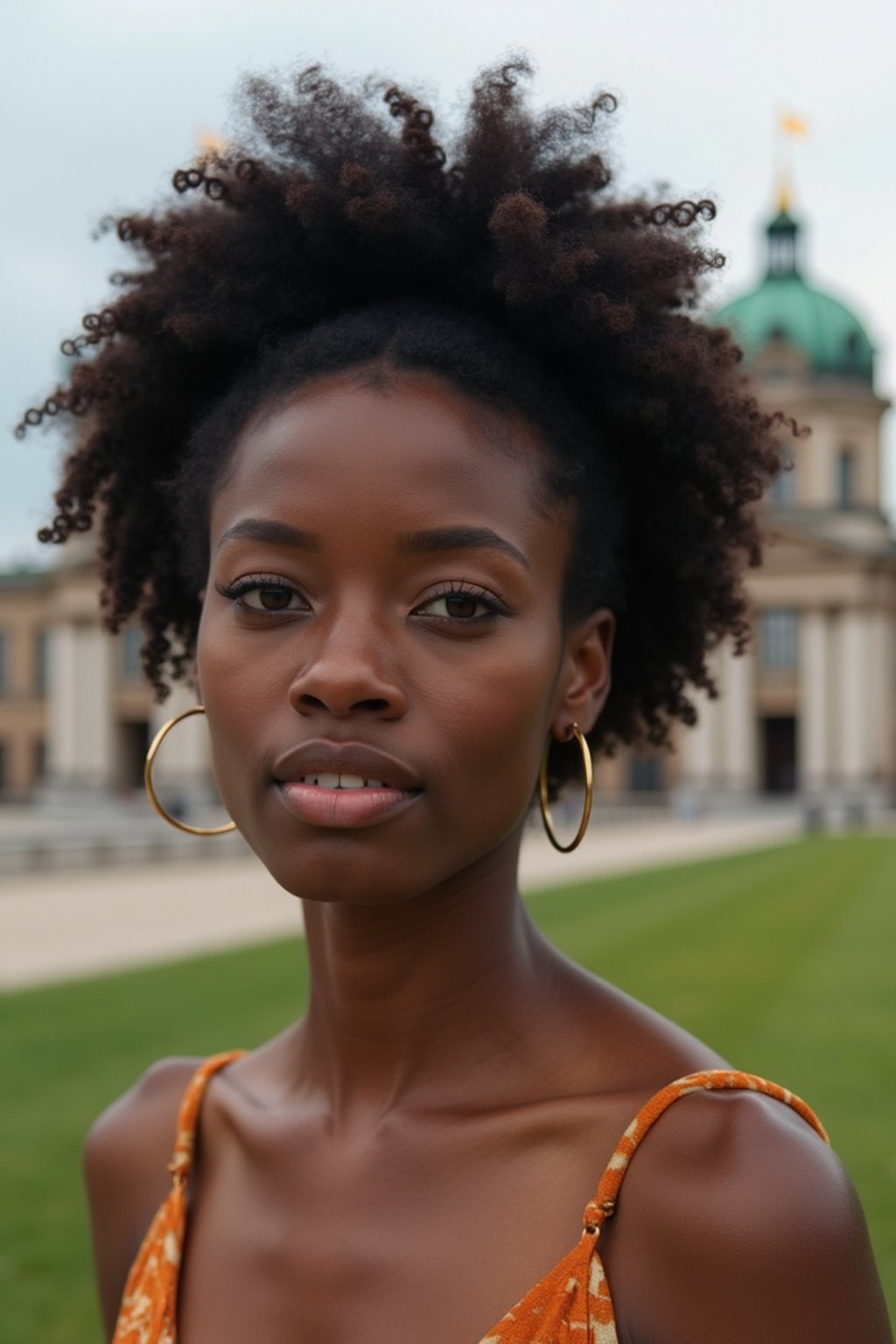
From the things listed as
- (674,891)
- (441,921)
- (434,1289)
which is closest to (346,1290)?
(434,1289)

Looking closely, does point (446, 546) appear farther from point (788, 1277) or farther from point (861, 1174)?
point (861, 1174)

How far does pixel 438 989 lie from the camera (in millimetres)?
2021

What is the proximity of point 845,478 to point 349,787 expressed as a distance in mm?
78232

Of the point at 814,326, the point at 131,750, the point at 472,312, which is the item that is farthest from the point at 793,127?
the point at 472,312

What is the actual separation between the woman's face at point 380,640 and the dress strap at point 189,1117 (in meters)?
0.59

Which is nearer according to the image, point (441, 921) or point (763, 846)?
point (441, 921)

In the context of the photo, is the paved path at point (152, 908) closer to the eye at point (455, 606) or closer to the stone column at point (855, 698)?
the eye at point (455, 606)

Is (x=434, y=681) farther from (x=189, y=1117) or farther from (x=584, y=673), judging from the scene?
(x=189, y=1117)

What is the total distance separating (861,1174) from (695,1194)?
18.9 feet

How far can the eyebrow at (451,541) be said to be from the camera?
1.81 metres

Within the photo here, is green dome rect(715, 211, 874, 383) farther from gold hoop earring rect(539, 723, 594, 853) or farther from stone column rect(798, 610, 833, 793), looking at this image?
gold hoop earring rect(539, 723, 594, 853)

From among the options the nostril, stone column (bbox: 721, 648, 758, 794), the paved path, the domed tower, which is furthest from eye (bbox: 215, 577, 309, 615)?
stone column (bbox: 721, 648, 758, 794)

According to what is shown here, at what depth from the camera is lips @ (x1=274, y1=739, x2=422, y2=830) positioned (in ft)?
5.70

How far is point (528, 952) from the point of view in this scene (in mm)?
2072
